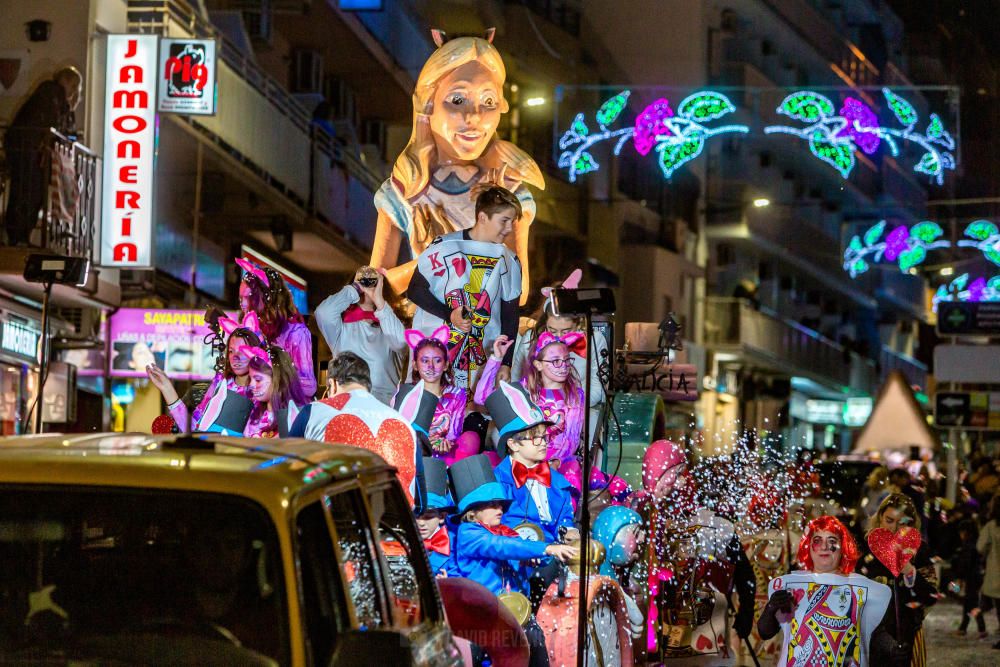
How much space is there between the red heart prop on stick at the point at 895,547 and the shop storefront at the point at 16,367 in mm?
11299

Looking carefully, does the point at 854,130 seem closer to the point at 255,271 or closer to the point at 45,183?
the point at 45,183

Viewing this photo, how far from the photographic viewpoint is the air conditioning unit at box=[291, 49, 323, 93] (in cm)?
2905

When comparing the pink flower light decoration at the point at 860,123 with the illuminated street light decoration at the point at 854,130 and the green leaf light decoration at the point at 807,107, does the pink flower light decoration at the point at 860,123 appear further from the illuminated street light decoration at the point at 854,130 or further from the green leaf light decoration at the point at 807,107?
the green leaf light decoration at the point at 807,107

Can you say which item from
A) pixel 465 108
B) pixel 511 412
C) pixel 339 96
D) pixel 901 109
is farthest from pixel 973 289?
pixel 511 412

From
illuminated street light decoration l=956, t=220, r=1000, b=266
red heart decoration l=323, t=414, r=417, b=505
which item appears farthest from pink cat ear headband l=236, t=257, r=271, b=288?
illuminated street light decoration l=956, t=220, r=1000, b=266

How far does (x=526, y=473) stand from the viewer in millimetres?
9414

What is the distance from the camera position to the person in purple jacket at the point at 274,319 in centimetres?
1100

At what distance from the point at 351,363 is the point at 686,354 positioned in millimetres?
34016

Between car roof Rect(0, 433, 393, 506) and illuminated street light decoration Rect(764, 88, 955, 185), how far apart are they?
16.2m

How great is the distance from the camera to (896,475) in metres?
18.2

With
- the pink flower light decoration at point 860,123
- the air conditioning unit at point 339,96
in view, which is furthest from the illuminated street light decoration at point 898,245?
the air conditioning unit at point 339,96

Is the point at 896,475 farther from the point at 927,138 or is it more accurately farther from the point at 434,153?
the point at 434,153

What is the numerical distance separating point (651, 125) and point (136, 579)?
59.2 ft

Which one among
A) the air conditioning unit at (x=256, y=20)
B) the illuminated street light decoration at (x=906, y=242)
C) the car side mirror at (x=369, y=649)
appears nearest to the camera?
the car side mirror at (x=369, y=649)
